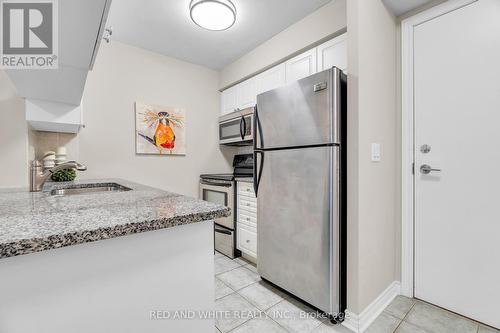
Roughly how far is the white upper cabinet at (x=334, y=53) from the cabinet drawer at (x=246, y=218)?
161cm

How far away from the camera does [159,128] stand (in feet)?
9.05

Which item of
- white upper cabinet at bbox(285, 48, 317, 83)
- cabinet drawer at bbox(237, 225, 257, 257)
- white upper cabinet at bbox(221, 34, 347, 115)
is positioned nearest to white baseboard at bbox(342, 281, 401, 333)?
cabinet drawer at bbox(237, 225, 257, 257)

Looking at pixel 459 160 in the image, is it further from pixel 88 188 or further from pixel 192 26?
pixel 88 188

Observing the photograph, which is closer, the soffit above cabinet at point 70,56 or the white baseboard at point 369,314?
the soffit above cabinet at point 70,56

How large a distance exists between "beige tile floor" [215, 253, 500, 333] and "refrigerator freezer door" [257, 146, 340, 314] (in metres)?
0.10

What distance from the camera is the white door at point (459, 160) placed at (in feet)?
4.75

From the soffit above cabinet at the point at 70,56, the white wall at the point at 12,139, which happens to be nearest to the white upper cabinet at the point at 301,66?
the soffit above cabinet at the point at 70,56

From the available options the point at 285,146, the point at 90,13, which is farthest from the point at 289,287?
the point at 90,13

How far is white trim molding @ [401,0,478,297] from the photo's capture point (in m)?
1.78

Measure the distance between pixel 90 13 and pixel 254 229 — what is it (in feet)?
6.82

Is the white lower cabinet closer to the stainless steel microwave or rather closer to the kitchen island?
the stainless steel microwave

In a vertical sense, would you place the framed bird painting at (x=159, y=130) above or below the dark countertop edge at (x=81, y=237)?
above

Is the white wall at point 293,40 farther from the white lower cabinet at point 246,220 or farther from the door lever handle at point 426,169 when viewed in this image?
the white lower cabinet at point 246,220

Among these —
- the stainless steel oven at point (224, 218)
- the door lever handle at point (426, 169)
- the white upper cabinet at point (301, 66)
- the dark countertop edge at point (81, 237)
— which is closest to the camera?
the dark countertop edge at point (81, 237)
